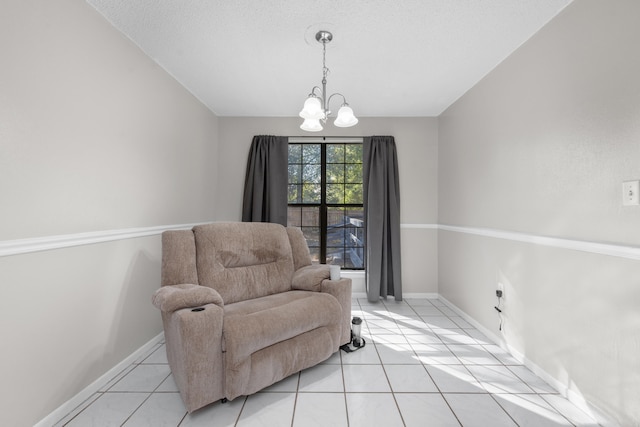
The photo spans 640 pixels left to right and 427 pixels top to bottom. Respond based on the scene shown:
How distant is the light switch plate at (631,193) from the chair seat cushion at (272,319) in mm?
1694

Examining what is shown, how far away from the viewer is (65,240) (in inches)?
58.5

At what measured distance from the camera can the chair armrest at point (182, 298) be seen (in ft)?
4.85

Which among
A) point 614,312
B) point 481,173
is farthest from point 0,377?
point 481,173

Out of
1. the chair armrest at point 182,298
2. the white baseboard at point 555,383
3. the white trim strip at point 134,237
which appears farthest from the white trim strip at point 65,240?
the white baseboard at point 555,383

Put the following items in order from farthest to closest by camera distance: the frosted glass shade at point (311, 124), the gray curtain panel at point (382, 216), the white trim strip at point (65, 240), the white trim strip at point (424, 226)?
1. the white trim strip at point (424, 226)
2. the gray curtain panel at point (382, 216)
3. the frosted glass shade at point (311, 124)
4. the white trim strip at point (65, 240)

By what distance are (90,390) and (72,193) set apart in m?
1.20

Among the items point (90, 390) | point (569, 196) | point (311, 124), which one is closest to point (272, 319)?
point (90, 390)

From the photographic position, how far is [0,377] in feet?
3.91

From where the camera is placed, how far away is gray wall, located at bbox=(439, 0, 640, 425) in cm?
131

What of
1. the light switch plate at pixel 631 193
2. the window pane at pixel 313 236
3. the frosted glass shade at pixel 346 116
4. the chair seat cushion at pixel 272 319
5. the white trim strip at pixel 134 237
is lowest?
the chair seat cushion at pixel 272 319

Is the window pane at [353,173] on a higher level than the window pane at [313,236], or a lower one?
higher

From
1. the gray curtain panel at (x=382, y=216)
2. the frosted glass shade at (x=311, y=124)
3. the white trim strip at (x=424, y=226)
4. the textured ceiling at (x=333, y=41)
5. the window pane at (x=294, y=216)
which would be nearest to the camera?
the textured ceiling at (x=333, y=41)

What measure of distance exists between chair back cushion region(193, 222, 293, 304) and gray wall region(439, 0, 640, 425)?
5.95 ft

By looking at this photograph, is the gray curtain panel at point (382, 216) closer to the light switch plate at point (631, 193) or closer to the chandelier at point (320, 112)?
the chandelier at point (320, 112)
